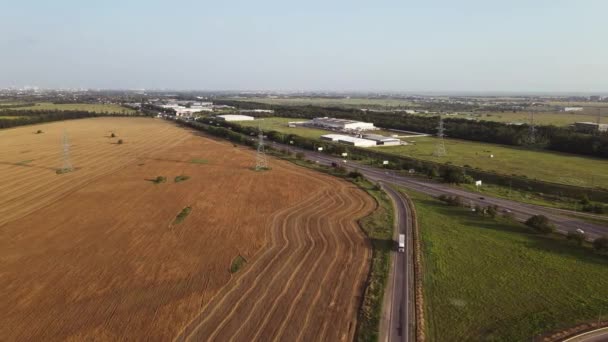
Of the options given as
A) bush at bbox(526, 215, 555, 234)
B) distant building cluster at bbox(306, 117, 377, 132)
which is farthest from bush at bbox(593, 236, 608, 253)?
distant building cluster at bbox(306, 117, 377, 132)

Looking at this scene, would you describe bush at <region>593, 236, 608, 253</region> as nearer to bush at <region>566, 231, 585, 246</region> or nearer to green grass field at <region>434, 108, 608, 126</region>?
bush at <region>566, 231, 585, 246</region>

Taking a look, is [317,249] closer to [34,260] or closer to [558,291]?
[558,291]

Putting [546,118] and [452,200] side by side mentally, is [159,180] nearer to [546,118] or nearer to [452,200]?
[452,200]

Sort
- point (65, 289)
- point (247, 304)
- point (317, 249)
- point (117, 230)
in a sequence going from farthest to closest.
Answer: point (117, 230)
point (317, 249)
point (65, 289)
point (247, 304)

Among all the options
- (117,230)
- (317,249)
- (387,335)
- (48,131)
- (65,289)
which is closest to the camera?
(387,335)

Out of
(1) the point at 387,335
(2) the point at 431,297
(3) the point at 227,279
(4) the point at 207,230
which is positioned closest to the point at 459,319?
(2) the point at 431,297

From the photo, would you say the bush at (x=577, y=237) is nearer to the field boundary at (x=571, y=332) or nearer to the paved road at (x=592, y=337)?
the field boundary at (x=571, y=332)

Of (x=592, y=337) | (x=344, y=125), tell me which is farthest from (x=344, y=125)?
(x=592, y=337)
